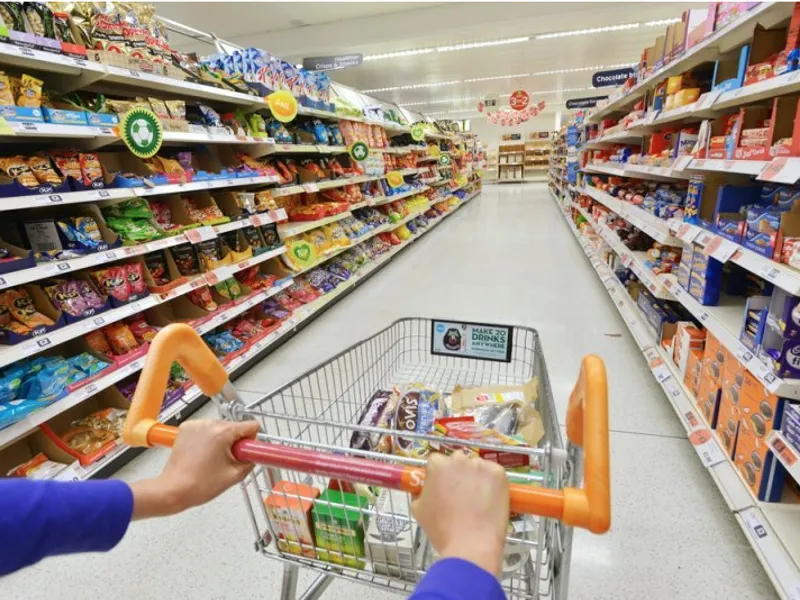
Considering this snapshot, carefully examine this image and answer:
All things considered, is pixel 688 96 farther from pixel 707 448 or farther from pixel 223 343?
pixel 223 343

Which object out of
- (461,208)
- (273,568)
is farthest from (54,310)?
(461,208)

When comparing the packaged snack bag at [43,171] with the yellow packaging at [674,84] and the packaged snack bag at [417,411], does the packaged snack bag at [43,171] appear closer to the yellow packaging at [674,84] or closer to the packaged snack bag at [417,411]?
the packaged snack bag at [417,411]

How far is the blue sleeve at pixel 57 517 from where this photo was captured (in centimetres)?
59

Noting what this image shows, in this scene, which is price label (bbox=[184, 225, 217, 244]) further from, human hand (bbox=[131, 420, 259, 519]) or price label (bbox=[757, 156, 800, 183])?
price label (bbox=[757, 156, 800, 183])

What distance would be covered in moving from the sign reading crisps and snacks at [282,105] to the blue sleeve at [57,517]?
2.77 metres

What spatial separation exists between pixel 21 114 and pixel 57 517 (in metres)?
1.60

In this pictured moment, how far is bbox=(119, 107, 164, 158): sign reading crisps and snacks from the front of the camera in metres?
1.91

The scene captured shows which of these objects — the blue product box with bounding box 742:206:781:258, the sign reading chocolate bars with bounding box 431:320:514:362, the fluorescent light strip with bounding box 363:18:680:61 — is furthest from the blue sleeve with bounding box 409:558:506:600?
the fluorescent light strip with bounding box 363:18:680:61

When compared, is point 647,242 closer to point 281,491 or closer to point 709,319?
point 709,319

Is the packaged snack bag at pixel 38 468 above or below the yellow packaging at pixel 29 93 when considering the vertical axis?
below

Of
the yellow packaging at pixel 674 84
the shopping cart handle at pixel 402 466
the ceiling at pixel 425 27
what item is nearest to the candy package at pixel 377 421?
the shopping cart handle at pixel 402 466

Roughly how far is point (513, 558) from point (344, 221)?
4.16 metres

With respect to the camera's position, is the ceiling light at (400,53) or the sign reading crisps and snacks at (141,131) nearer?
the sign reading crisps and snacks at (141,131)

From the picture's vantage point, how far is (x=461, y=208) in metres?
12.2
